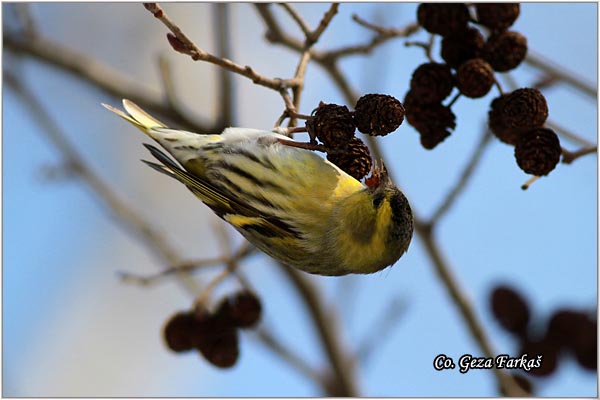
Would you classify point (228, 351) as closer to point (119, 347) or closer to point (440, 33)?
point (440, 33)

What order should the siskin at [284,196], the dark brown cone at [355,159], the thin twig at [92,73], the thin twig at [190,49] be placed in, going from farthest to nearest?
the thin twig at [92,73], the siskin at [284,196], the dark brown cone at [355,159], the thin twig at [190,49]

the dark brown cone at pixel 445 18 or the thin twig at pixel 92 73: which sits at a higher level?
the dark brown cone at pixel 445 18

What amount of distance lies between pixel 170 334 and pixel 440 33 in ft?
4.78

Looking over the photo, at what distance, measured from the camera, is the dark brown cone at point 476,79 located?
7.13 feet

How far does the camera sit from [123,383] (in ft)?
21.2

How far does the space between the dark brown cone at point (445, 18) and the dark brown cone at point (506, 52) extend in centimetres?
12

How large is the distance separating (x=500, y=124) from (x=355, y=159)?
0.49m

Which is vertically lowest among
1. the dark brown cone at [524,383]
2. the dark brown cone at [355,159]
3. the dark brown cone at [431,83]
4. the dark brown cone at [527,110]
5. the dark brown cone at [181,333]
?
the dark brown cone at [181,333]

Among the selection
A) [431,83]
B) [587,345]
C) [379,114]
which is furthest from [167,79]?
[587,345]

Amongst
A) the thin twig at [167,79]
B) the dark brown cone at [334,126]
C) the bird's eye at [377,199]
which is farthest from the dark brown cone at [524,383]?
the thin twig at [167,79]

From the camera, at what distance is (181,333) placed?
2.71 metres

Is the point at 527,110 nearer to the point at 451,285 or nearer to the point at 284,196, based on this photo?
the point at 284,196

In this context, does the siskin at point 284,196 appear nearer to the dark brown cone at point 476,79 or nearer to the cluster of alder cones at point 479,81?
the cluster of alder cones at point 479,81

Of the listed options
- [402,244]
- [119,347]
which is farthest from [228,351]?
[119,347]
